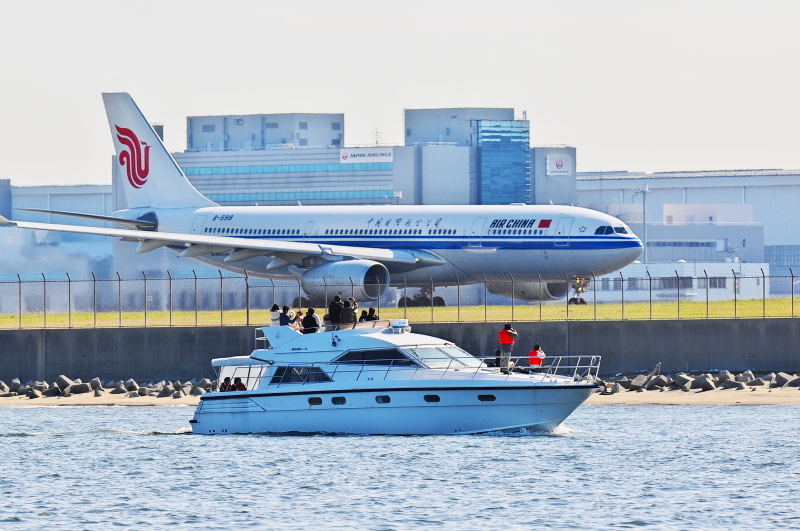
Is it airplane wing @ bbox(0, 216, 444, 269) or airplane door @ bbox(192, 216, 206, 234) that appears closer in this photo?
airplane wing @ bbox(0, 216, 444, 269)

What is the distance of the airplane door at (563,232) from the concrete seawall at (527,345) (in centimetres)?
867

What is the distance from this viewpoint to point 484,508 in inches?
1041

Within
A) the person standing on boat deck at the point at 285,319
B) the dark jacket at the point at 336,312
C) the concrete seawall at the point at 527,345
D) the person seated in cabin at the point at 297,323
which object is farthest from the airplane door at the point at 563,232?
the dark jacket at the point at 336,312

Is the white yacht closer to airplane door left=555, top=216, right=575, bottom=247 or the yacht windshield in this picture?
the yacht windshield

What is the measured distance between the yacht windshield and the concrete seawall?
44.0ft

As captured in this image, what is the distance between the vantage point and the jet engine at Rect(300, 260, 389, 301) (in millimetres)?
53250

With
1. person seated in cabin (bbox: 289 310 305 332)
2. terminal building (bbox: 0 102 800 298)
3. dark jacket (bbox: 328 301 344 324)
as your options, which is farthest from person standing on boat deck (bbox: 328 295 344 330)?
terminal building (bbox: 0 102 800 298)

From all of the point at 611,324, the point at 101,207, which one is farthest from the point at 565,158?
the point at 611,324

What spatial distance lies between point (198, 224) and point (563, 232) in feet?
59.2

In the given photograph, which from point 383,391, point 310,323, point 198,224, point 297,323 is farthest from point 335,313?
point 198,224

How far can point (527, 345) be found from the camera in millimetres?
46781

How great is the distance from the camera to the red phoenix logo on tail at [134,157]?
69.7m

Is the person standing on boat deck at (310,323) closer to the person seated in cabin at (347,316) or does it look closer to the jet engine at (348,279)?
the person seated in cabin at (347,316)

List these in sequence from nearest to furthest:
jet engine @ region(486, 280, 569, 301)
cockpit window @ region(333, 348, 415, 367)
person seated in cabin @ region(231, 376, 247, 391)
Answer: cockpit window @ region(333, 348, 415, 367) < person seated in cabin @ region(231, 376, 247, 391) < jet engine @ region(486, 280, 569, 301)
